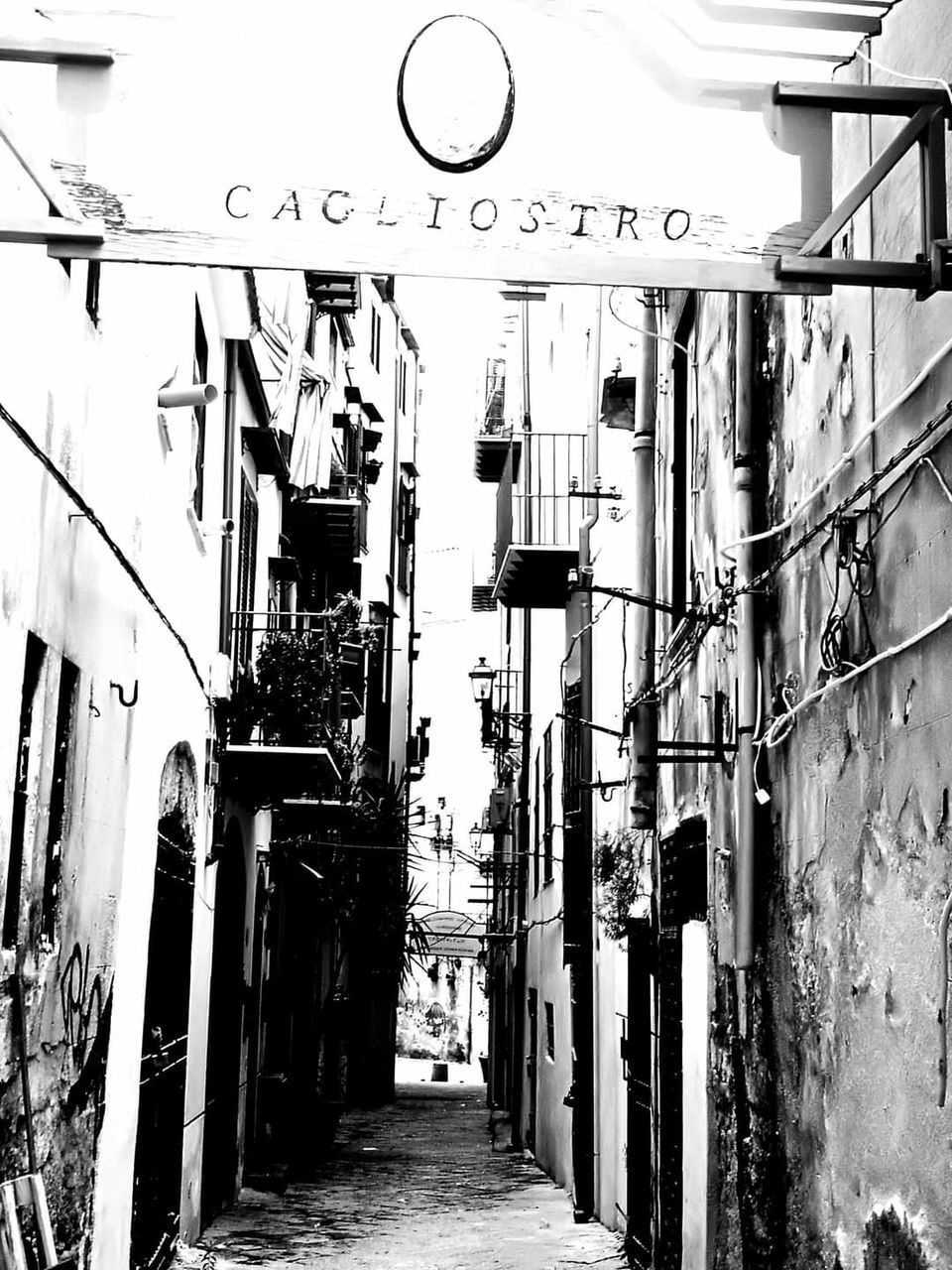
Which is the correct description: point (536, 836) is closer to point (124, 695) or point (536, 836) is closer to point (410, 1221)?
point (410, 1221)

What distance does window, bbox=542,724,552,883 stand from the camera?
19.9 m

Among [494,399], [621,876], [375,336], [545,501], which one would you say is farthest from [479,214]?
[375,336]

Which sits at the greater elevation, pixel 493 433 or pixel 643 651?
pixel 493 433

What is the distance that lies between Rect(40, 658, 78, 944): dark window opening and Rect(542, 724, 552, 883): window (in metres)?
13.0

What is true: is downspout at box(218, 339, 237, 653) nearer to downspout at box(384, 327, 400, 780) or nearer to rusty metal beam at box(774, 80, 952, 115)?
rusty metal beam at box(774, 80, 952, 115)

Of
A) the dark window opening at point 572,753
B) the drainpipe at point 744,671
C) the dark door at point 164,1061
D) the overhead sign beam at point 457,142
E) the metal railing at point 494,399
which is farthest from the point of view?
the metal railing at point 494,399

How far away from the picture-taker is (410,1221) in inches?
523

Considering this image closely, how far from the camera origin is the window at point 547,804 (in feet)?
65.4

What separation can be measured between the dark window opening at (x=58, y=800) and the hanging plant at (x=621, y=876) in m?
6.19

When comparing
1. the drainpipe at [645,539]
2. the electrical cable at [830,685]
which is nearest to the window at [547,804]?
the drainpipe at [645,539]

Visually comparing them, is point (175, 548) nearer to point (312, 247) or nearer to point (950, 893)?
point (312, 247)

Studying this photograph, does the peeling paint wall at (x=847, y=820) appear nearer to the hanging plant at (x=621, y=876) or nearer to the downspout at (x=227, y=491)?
the hanging plant at (x=621, y=876)

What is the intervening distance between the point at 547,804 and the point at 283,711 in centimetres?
783

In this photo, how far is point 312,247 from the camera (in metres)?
4.56
